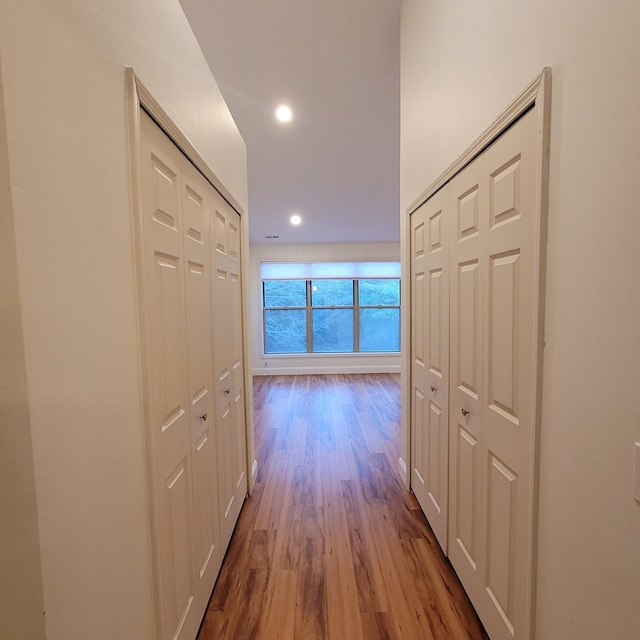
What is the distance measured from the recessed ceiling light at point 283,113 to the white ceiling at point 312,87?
0.05 m

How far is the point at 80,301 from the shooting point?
2.19 feet

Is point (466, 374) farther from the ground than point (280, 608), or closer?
farther from the ground

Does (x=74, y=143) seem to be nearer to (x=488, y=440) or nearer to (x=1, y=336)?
(x=1, y=336)

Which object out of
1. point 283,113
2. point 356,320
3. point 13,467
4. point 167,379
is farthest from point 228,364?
point 356,320

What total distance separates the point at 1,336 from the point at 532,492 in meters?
1.35

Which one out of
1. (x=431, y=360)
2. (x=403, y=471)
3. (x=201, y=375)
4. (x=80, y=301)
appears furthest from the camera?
(x=403, y=471)

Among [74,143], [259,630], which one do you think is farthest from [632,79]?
[259,630]

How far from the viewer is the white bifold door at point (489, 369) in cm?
97

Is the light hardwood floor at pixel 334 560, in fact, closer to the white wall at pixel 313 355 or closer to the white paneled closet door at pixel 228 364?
the white paneled closet door at pixel 228 364

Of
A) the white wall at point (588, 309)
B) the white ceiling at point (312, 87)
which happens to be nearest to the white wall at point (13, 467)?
the white wall at point (588, 309)

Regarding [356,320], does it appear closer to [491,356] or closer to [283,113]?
[283,113]

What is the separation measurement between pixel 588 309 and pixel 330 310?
5.74 metres

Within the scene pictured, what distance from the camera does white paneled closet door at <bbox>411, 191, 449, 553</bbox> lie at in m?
1.63

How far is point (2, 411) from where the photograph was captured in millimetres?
495
